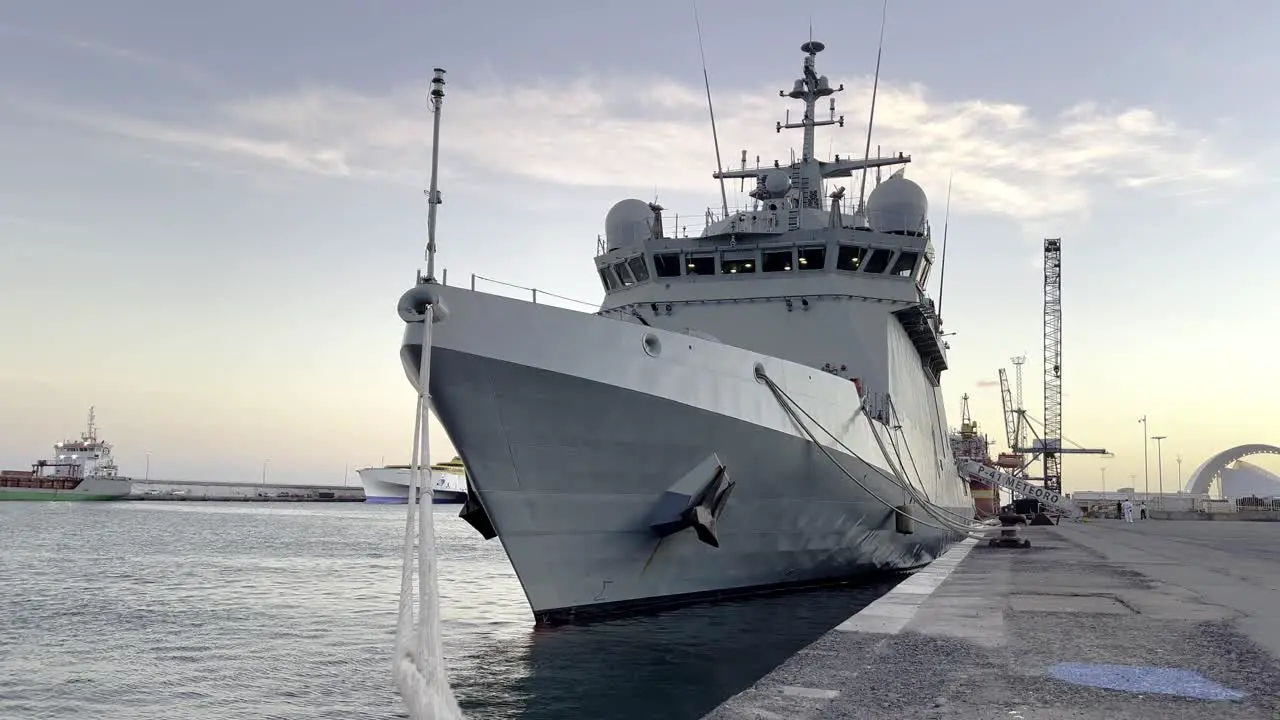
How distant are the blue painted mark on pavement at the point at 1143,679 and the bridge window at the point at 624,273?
13.6 m

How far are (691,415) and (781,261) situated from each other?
702 centimetres

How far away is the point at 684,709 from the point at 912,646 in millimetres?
2870

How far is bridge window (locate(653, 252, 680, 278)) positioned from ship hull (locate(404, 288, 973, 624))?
16.9 ft

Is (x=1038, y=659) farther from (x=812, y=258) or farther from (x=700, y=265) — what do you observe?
(x=700, y=265)

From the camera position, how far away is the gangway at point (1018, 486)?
152 ft

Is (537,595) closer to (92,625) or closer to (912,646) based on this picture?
(912,646)

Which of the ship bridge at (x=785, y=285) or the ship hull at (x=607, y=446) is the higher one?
the ship bridge at (x=785, y=285)

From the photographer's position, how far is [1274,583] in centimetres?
1081

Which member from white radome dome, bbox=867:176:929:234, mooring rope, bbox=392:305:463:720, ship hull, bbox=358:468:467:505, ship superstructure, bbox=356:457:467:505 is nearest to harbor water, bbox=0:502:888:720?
mooring rope, bbox=392:305:463:720

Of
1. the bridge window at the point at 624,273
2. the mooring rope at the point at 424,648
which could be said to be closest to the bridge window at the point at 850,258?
the bridge window at the point at 624,273

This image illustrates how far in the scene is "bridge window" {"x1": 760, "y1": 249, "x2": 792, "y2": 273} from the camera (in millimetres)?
17156

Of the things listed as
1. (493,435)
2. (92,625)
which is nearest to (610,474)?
(493,435)

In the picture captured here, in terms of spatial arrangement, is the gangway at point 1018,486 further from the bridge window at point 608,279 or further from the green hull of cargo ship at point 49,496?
the green hull of cargo ship at point 49,496

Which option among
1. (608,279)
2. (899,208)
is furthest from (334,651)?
(899,208)
